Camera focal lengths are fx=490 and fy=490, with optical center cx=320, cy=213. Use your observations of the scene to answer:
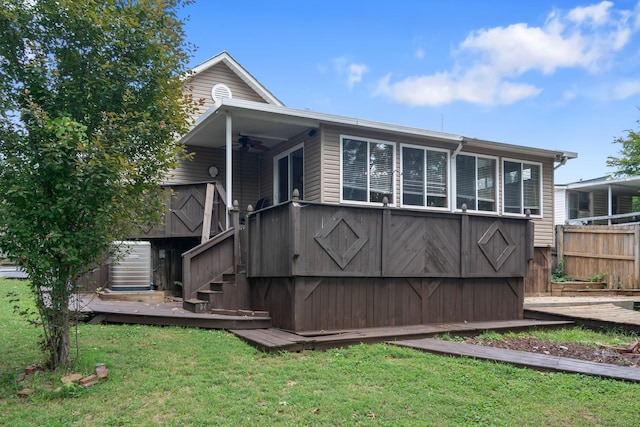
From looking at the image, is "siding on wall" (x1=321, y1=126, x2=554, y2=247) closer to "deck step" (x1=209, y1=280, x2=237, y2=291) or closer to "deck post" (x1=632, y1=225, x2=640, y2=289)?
"deck post" (x1=632, y1=225, x2=640, y2=289)

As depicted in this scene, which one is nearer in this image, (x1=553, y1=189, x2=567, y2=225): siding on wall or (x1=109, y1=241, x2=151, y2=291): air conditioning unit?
(x1=109, y1=241, x2=151, y2=291): air conditioning unit

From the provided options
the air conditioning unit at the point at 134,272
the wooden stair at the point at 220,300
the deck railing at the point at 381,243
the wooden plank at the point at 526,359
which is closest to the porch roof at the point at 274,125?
the deck railing at the point at 381,243

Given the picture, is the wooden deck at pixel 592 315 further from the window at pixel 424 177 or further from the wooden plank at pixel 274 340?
the wooden plank at pixel 274 340

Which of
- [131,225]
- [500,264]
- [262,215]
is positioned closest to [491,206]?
[500,264]

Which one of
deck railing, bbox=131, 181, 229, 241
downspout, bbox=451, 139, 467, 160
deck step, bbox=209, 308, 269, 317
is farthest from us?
downspout, bbox=451, 139, 467, 160

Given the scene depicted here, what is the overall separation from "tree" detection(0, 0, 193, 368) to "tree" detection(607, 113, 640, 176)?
25017 mm

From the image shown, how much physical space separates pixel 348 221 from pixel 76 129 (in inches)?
148

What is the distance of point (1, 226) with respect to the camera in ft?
13.6

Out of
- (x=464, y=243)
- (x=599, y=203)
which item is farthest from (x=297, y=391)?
(x=599, y=203)

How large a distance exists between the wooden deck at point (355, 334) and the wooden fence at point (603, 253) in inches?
235

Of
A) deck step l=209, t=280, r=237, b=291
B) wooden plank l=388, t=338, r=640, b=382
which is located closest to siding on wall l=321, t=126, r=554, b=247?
deck step l=209, t=280, r=237, b=291

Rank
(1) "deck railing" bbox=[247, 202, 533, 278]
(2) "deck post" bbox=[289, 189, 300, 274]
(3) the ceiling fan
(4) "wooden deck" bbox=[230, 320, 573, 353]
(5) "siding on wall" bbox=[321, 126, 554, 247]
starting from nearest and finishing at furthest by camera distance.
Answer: (4) "wooden deck" bbox=[230, 320, 573, 353] → (2) "deck post" bbox=[289, 189, 300, 274] → (1) "deck railing" bbox=[247, 202, 533, 278] → (5) "siding on wall" bbox=[321, 126, 554, 247] → (3) the ceiling fan

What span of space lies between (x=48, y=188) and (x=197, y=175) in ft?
25.2

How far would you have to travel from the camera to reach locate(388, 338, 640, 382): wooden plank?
490 centimetres
